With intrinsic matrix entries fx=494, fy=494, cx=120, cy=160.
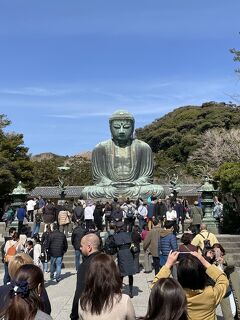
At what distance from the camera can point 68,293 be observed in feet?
32.1

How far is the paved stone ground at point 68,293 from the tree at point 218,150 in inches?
1148

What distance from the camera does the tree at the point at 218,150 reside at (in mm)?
41844

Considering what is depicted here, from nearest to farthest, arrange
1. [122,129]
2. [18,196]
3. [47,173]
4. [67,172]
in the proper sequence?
1. [18,196]
2. [122,129]
3. [47,173]
4. [67,172]

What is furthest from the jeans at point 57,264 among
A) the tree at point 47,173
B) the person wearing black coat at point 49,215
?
the tree at point 47,173

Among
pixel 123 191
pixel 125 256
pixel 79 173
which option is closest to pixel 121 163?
pixel 123 191

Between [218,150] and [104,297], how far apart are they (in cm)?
4133

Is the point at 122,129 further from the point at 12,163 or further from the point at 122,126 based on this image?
the point at 12,163

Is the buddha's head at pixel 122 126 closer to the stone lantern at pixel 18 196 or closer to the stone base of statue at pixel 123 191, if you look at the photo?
the stone base of statue at pixel 123 191

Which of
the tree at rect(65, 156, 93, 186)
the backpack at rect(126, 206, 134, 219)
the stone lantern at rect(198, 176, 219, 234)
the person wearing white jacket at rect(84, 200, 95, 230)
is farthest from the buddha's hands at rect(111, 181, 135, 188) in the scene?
the tree at rect(65, 156, 93, 186)

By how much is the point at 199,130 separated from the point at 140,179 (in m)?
34.1

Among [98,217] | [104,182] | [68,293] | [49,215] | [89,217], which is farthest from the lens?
[104,182]

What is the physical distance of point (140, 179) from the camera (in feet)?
80.7

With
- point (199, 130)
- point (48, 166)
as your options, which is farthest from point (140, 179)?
point (199, 130)

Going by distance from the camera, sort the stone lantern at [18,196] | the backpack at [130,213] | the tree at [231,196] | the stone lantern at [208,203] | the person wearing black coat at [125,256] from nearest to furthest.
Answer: the person wearing black coat at [125,256] → the backpack at [130,213] → the tree at [231,196] → the stone lantern at [208,203] → the stone lantern at [18,196]
